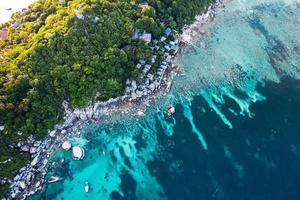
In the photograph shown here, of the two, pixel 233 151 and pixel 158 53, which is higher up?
pixel 158 53

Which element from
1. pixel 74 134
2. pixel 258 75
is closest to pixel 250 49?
pixel 258 75

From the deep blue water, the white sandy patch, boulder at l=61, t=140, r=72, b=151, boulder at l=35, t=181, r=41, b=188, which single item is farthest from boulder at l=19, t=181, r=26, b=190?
the white sandy patch

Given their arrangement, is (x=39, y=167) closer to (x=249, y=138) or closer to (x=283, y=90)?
(x=249, y=138)

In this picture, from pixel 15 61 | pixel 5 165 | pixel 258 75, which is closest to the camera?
pixel 5 165

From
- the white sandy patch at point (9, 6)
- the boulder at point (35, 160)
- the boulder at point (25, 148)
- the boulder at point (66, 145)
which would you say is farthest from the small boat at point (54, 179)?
the white sandy patch at point (9, 6)

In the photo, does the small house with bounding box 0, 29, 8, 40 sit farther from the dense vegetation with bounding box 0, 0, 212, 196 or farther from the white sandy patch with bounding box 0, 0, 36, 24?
the white sandy patch with bounding box 0, 0, 36, 24

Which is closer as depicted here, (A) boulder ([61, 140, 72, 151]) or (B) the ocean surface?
(B) the ocean surface

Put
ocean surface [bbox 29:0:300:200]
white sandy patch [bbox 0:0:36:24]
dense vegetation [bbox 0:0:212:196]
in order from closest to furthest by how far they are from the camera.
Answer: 1. ocean surface [bbox 29:0:300:200]
2. dense vegetation [bbox 0:0:212:196]
3. white sandy patch [bbox 0:0:36:24]
